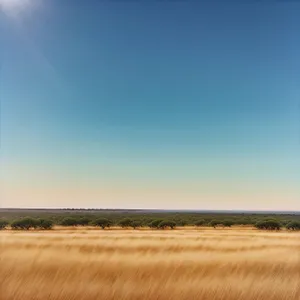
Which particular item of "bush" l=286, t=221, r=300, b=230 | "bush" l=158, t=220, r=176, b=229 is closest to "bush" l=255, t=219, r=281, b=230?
"bush" l=286, t=221, r=300, b=230

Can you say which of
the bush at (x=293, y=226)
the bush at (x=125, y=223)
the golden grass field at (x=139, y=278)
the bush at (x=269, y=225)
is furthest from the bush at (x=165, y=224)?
the golden grass field at (x=139, y=278)

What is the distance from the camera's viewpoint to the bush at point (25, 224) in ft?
81.6

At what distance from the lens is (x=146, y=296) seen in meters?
3.75

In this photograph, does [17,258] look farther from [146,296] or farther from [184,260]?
[184,260]

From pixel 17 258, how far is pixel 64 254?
0.78 meters

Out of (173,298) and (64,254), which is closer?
(173,298)

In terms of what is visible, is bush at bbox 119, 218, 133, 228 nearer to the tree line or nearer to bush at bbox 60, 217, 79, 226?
the tree line

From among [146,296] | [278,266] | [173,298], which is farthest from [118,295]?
[278,266]

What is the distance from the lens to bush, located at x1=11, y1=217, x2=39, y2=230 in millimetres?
24872

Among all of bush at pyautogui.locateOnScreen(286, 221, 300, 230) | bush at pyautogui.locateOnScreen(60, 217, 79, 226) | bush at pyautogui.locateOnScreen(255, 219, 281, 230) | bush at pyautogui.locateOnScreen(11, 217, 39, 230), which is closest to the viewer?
bush at pyautogui.locateOnScreen(11, 217, 39, 230)

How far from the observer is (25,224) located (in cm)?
2644

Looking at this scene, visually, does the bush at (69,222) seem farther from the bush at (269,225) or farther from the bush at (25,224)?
the bush at (269,225)

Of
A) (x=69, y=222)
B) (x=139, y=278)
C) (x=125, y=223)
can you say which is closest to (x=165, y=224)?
(x=125, y=223)

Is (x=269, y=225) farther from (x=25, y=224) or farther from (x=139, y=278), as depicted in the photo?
(x=139, y=278)
